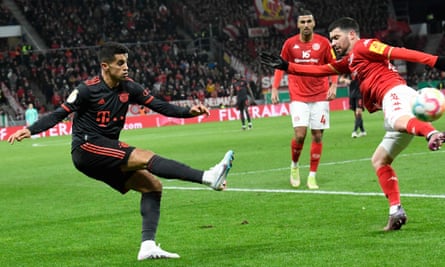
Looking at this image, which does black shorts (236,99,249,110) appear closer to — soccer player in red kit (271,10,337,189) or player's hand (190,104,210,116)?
soccer player in red kit (271,10,337,189)

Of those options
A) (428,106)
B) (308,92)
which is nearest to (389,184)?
(428,106)

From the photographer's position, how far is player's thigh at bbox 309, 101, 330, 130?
1349 centimetres

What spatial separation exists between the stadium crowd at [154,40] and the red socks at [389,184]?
126 ft

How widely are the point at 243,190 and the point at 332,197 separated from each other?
2.15 metres

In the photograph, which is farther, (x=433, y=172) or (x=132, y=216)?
(x=433, y=172)

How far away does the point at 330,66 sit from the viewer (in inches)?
375

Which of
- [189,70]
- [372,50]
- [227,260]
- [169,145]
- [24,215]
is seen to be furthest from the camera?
[189,70]

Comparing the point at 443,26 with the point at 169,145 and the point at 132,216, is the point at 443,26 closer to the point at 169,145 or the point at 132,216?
the point at 169,145

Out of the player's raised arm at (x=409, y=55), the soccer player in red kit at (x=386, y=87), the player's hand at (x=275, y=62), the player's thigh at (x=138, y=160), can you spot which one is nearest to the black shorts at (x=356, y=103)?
the player's hand at (x=275, y=62)

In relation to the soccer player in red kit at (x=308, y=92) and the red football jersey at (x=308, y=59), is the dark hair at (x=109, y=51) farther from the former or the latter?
the red football jersey at (x=308, y=59)

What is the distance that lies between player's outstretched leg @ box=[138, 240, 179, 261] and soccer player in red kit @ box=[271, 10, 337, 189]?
5710 mm

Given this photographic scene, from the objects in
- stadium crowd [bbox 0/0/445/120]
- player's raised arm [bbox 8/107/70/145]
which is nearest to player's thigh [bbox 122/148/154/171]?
player's raised arm [bbox 8/107/70/145]

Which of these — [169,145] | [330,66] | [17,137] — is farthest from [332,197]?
[169,145]

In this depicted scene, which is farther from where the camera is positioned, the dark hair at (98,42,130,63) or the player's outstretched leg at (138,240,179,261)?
the dark hair at (98,42,130,63)
